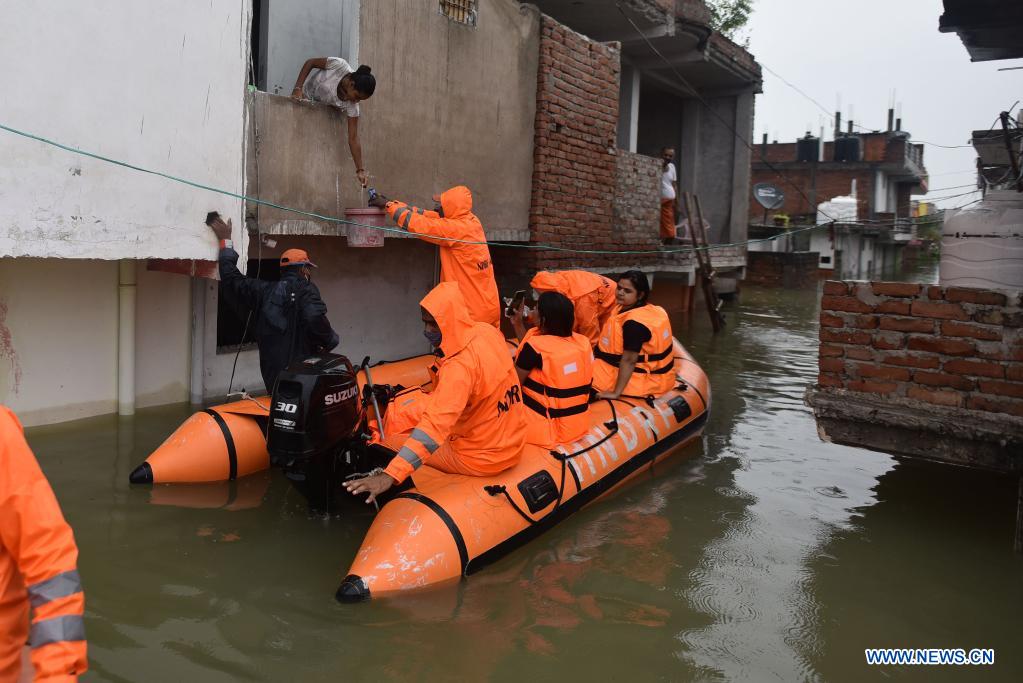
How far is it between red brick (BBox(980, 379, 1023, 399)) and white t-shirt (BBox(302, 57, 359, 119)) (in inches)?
203

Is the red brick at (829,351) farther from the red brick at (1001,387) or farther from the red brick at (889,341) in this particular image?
the red brick at (1001,387)

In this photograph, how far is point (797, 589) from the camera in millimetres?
5156

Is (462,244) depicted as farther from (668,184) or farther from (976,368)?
(668,184)

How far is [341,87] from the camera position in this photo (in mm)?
7203

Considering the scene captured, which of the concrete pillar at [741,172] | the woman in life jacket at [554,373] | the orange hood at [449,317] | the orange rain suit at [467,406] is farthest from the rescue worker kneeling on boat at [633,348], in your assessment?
the concrete pillar at [741,172]

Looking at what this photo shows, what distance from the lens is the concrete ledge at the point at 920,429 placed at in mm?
5105

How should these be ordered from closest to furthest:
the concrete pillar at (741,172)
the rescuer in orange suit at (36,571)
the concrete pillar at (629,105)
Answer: the rescuer in orange suit at (36,571) → the concrete pillar at (629,105) → the concrete pillar at (741,172)

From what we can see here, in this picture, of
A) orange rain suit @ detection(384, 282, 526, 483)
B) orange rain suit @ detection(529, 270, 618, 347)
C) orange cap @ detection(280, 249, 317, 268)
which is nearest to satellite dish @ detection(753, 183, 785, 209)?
orange rain suit @ detection(529, 270, 618, 347)

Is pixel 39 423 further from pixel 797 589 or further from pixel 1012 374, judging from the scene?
pixel 1012 374

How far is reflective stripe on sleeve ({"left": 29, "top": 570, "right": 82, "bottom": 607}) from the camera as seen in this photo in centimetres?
202

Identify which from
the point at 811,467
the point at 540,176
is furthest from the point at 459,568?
the point at 540,176

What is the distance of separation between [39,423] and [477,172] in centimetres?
487

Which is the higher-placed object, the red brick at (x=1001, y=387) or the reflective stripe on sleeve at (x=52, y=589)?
the red brick at (x=1001, y=387)

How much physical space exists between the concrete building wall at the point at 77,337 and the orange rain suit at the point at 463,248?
7.85 feet
